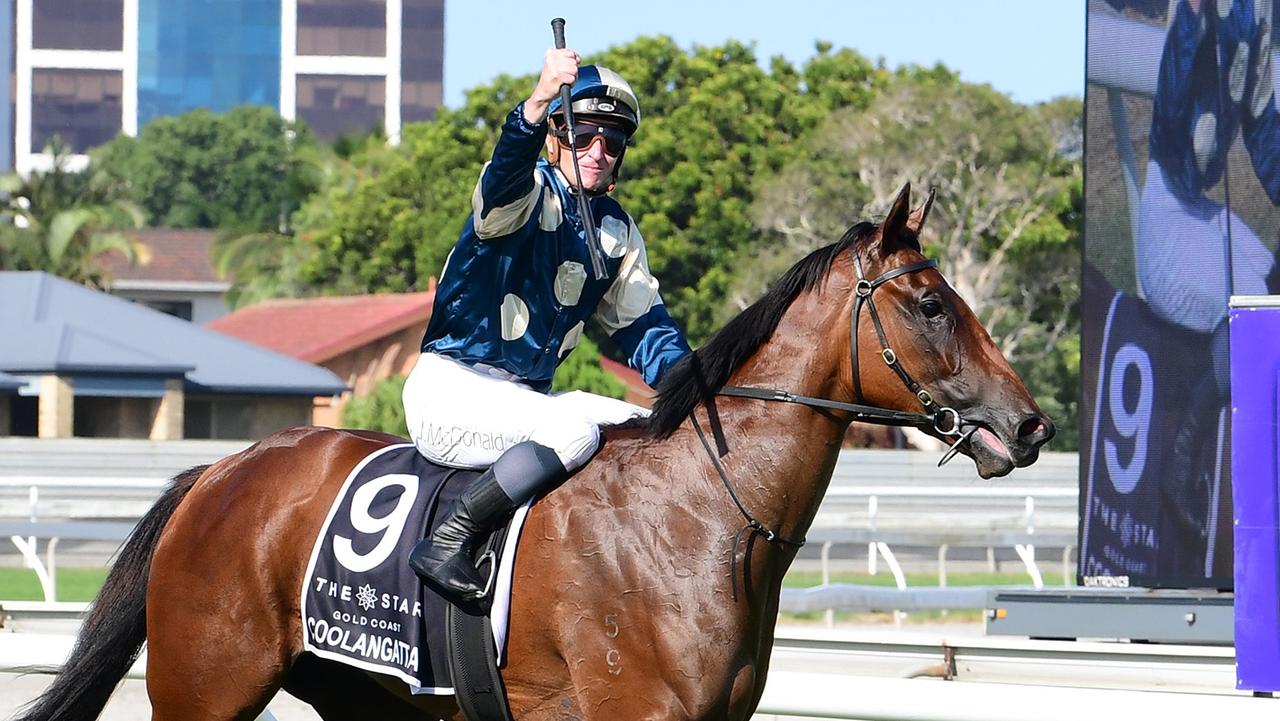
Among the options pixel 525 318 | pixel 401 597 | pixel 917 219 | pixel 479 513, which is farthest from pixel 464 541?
pixel 917 219

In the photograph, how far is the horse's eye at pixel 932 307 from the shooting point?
3811mm

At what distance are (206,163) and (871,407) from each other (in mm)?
87351

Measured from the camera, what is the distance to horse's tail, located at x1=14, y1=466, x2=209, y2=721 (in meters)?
4.78

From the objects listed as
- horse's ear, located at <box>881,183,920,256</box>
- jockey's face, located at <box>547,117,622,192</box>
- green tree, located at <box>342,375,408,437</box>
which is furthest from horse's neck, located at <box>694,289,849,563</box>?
green tree, located at <box>342,375,408,437</box>

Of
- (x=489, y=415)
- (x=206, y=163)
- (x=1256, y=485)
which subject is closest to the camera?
(x=489, y=415)

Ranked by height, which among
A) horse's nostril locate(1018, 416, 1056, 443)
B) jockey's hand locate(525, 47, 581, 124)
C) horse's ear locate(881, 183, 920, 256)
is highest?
jockey's hand locate(525, 47, 581, 124)

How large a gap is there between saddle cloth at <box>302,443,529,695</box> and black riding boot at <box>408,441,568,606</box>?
6 cm

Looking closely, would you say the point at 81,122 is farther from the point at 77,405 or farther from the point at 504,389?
the point at 504,389

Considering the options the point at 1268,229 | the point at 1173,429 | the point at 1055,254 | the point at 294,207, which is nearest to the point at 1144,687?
the point at 1173,429

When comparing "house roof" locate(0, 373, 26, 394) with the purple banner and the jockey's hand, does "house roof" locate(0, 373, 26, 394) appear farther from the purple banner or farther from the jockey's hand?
the jockey's hand

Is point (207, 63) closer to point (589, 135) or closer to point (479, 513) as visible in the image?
point (589, 135)

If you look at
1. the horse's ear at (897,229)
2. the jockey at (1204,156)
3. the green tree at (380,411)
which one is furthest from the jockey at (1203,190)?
the green tree at (380,411)

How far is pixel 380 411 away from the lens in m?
25.7

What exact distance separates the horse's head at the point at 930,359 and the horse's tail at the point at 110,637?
6.72 feet
